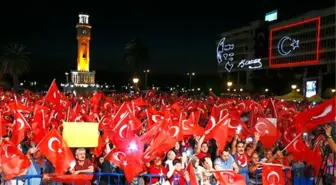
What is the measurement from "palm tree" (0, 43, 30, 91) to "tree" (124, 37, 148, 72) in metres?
16.9

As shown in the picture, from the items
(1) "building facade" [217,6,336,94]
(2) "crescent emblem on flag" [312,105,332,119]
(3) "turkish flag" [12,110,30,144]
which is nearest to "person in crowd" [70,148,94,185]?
(3) "turkish flag" [12,110,30,144]

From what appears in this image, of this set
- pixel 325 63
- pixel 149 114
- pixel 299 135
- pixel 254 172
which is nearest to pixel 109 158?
pixel 254 172

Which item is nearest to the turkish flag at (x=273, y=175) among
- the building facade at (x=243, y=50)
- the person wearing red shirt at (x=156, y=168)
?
the person wearing red shirt at (x=156, y=168)

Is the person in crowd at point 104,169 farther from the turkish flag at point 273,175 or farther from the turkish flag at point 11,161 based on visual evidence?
the turkish flag at point 273,175

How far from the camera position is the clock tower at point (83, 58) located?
95125 mm

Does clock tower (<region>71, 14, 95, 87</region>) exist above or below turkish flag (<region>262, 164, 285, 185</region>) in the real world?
above

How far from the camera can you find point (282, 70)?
8606cm

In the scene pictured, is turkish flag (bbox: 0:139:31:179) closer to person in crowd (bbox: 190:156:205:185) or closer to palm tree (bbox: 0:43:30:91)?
person in crowd (bbox: 190:156:205:185)

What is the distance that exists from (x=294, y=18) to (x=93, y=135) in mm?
77421

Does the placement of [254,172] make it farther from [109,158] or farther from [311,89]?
[311,89]

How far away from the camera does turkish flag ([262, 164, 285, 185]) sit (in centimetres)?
809

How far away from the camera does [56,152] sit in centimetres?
855

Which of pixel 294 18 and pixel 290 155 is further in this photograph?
pixel 294 18

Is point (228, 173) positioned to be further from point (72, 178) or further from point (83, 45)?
point (83, 45)
